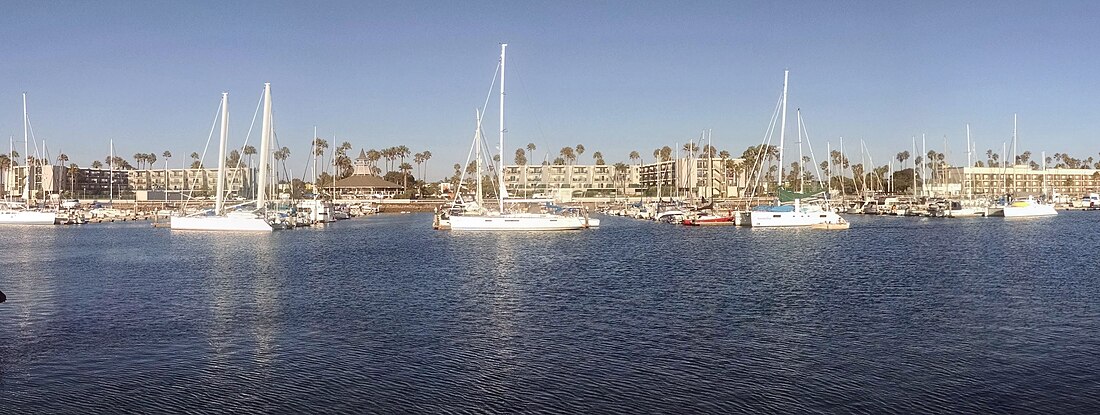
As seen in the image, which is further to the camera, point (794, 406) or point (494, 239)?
point (494, 239)

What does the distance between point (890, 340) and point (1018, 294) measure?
14122mm

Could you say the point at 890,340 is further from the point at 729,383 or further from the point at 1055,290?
the point at 1055,290

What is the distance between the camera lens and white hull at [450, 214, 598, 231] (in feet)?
284

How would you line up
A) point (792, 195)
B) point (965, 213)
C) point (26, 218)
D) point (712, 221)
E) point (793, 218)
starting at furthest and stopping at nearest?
point (965, 213), point (26, 218), point (712, 221), point (792, 195), point (793, 218)

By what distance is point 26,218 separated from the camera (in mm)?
116000

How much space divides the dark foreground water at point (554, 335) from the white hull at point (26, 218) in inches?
2606

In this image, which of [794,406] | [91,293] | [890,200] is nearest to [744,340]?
[794,406]

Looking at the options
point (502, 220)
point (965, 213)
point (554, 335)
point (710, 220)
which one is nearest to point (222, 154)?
point (502, 220)

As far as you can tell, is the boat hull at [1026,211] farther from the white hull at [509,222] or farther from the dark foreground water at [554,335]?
the dark foreground water at [554,335]

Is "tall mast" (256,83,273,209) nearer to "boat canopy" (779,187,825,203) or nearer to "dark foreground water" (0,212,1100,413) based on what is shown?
"dark foreground water" (0,212,1100,413)

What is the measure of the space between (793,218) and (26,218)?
92.5m

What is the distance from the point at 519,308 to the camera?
35.0 metres

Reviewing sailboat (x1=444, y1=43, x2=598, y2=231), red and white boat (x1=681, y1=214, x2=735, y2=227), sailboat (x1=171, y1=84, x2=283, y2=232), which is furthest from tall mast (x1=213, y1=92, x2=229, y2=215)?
red and white boat (x1=681, y1=214, x2=735, y2=227)

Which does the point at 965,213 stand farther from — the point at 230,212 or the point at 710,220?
the point at 230,212
